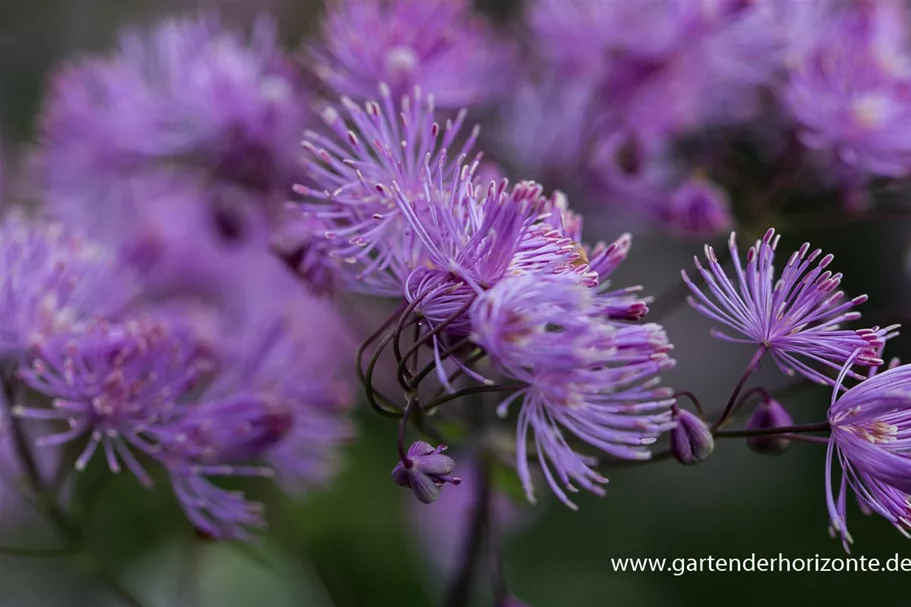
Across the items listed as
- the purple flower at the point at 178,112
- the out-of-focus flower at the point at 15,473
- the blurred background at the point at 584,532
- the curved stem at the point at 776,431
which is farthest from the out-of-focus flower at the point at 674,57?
the out-of-focus flower at the point at 15,473

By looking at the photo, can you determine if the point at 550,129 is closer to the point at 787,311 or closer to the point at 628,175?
the point at 628,175

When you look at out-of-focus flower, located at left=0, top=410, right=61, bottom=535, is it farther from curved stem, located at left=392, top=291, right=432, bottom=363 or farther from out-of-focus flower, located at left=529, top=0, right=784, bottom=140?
out-of-focus flower, located at left=529, top=0, right=784, bottom=140

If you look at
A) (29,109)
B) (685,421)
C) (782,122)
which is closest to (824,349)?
(685,421)

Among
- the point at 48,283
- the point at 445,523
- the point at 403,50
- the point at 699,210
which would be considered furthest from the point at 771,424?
the point at 445,523

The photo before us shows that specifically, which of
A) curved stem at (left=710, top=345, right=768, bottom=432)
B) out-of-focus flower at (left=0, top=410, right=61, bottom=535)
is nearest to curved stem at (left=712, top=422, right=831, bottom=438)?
curved stem at (left=710, top=345, right=768, bottom=432)

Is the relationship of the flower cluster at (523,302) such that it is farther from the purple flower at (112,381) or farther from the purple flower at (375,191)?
the purple flower at (112,381)
